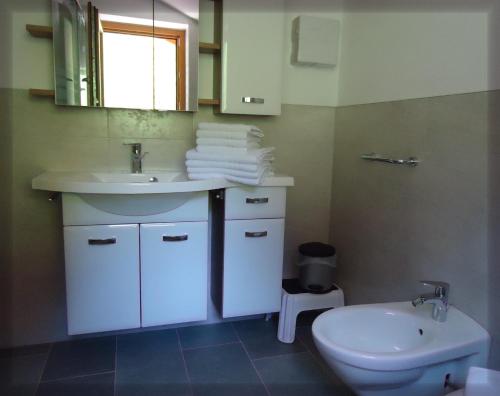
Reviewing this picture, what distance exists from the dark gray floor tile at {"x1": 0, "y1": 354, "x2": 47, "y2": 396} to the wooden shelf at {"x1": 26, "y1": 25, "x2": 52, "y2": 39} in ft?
4.75

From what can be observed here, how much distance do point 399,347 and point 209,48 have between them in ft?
5.08

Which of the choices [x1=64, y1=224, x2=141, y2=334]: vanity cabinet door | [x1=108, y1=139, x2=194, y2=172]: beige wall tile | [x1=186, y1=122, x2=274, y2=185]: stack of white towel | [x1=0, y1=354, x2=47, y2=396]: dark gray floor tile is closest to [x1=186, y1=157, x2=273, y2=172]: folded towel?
[x1=186, y1=122, x2=274, y2=185]: stack of white towel

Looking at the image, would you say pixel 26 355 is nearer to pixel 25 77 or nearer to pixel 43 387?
pixel 43 387

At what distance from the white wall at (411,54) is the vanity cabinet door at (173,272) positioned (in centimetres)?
105

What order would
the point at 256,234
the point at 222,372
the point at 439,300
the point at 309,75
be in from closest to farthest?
1. the point at 439,300
2. the point at 222,372
3. the point at 256,234
4. the point at 309,75

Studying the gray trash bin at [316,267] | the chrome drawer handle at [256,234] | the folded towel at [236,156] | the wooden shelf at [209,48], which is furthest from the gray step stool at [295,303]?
the wooden shelf at [209,48]

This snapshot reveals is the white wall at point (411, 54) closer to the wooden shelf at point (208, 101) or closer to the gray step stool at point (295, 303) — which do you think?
the wooden shelf at point (208, 101)

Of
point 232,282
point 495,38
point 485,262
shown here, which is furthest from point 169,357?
point 495,38

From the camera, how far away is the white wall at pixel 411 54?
1293 millimetres

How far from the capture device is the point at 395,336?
1.38m

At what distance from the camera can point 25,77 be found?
5.52 feet

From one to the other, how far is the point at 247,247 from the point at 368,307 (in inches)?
24.5

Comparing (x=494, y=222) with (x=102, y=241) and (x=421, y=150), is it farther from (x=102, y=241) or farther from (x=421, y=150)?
(x=102, y=241)

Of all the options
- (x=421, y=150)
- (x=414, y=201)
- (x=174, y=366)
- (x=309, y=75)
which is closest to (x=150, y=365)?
(x=174, y=366)
